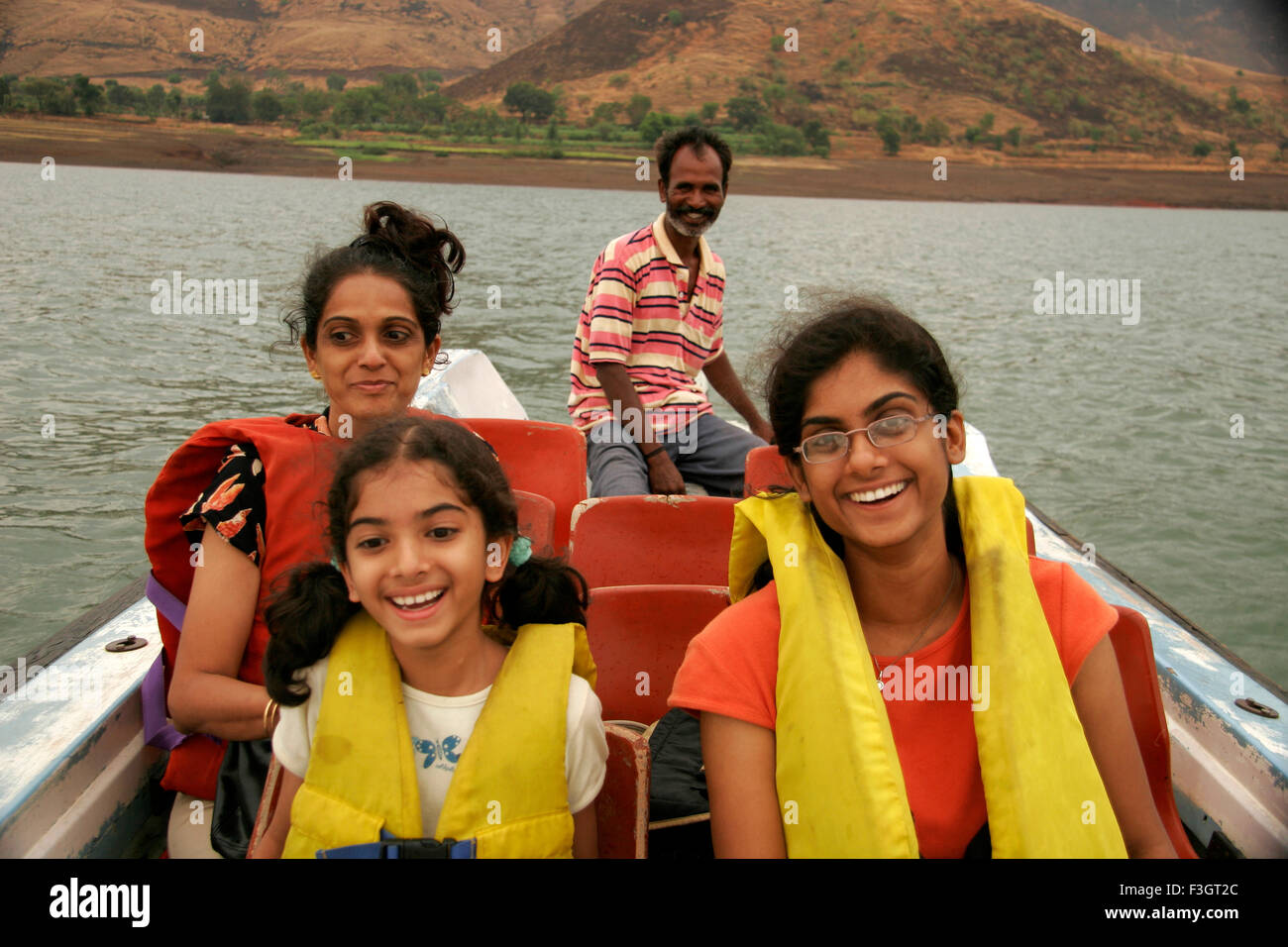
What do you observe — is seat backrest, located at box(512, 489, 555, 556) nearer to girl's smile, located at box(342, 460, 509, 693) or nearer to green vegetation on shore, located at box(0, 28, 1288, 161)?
girl's smile, located at box(342, 460, 509, 693)

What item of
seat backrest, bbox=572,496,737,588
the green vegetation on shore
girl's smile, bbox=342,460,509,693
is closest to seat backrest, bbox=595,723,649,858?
girl's smile, bbox=342,460,509,693

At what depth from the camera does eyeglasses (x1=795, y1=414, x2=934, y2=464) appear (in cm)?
147

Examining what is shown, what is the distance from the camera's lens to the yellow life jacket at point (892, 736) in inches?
52.1

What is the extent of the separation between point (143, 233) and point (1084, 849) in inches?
886

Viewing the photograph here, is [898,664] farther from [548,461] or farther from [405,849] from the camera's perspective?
[548,461]

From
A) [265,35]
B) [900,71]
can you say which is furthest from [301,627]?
[265,35]

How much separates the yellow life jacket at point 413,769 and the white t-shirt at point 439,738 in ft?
0.11

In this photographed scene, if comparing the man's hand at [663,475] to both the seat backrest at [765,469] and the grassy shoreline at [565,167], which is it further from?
the grassy shoreline at [565,167]

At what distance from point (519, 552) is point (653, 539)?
37.7 inches

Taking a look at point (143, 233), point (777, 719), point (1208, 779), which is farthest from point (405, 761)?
point (143, 233)

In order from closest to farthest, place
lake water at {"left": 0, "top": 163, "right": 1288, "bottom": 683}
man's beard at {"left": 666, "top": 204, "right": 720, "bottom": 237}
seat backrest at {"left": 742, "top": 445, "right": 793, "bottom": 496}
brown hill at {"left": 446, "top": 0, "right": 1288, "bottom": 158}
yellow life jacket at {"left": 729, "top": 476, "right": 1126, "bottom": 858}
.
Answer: yellow life jacket at {"left": 729, "top": 476, "right": 1126, "bottom": 858} < seat backrest at {"left": 742, "top": 445, "right": 793, "bottom": 496} < man's beard at {"left": 666, "top": 204, "right": 720, "bottom": 237} < lake water at {"left": 0, "top": 163, "right": 1288, "bottom": 683} < brown hill at {"left": 446, "top": 0, "right": 1288, "bottom": 158}

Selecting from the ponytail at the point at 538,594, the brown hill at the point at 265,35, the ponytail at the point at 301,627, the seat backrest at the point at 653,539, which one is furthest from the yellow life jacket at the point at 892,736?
the brown hill at the point at 265,35
